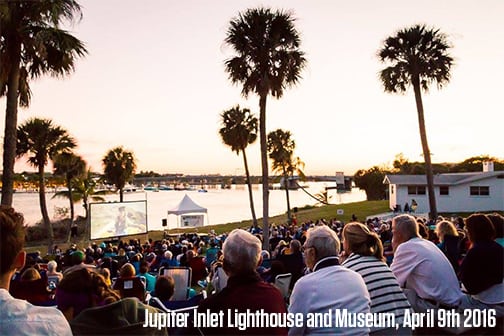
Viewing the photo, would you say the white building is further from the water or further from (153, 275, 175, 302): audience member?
(153, 275, 175, 302): audience member

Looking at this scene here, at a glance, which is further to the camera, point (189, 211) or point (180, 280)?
point (189, 211)

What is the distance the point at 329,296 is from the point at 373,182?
5924cm

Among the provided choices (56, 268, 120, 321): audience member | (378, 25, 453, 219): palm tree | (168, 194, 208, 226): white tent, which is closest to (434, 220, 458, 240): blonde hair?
(56, 268, 120, 321): audience member

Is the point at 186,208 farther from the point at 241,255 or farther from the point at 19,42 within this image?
the point at 241,255

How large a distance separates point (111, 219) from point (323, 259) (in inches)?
884

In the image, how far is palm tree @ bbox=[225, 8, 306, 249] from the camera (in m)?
16.7

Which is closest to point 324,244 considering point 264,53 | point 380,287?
point 380,287

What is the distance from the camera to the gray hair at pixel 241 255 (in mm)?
2619

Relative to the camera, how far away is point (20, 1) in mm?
10320

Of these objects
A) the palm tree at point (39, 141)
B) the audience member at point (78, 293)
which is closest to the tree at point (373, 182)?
the palm tree at point (39, 141)

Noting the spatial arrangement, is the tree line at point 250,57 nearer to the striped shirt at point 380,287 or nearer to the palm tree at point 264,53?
the palm tree at point 264,53

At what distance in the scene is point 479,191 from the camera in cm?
3231

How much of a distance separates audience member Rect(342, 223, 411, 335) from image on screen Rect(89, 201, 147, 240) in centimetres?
2088

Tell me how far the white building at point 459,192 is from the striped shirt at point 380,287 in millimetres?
32730
